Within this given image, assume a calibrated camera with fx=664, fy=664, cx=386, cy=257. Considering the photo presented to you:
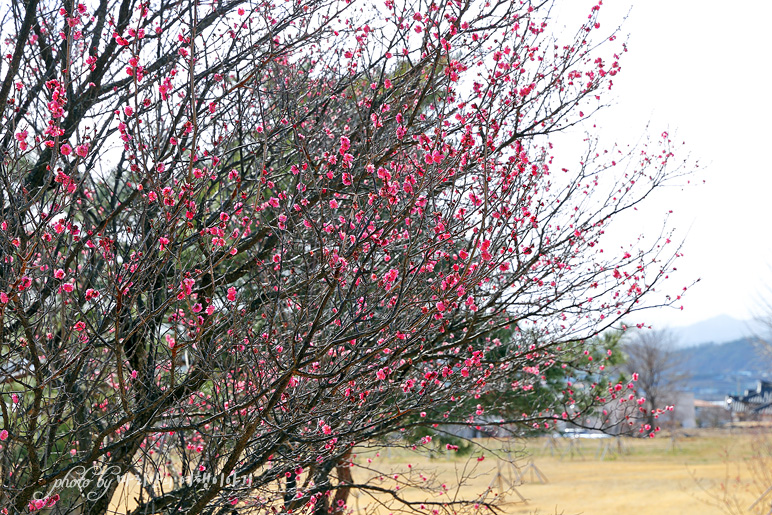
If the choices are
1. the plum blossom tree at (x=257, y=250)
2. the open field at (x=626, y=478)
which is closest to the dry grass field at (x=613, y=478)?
the open field at (x=626, y=478)

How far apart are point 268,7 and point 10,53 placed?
5.77 ft

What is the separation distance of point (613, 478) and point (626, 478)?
45 centimetres

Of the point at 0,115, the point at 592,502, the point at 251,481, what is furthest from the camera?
the point at 592,502

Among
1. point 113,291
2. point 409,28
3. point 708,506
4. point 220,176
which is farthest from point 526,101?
point 708,506

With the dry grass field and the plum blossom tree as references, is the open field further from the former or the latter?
the plum blossom tree

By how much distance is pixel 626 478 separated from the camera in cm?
2383

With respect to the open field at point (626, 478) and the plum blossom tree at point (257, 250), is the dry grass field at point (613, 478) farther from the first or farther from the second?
the plum blossom tree at point (257, 250)

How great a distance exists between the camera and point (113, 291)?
9.80 feet

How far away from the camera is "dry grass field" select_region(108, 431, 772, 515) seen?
1742 cm

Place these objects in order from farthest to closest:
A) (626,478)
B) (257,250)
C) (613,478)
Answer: (613,478), (626,478), (257,250)

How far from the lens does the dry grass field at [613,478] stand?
686 inches

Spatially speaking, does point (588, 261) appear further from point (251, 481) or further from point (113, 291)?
point (113, 291)

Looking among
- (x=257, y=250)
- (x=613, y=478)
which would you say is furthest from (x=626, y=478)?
(x=257, y=250)

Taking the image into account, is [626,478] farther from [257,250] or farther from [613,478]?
[257,250]
